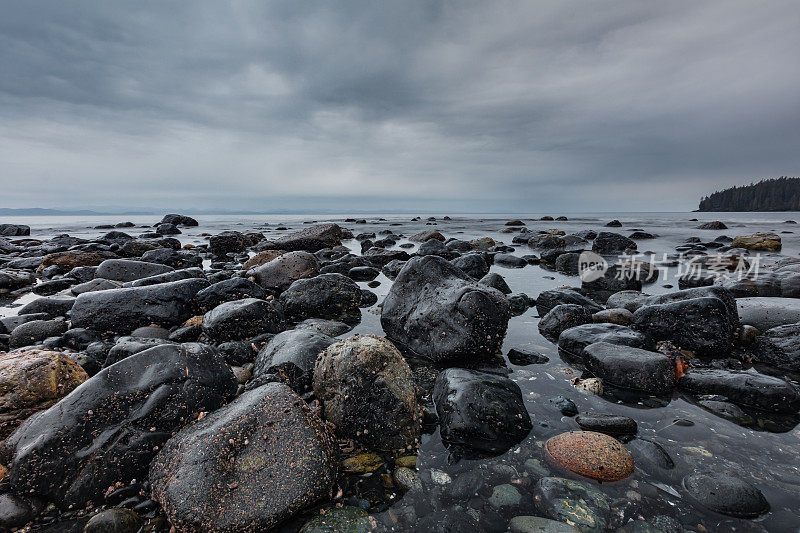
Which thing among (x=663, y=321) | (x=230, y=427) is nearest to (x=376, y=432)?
(x=230, y=427)

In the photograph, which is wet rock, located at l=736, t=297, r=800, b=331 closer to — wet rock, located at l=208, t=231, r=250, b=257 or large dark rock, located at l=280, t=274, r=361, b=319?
large dark rock, located at l=280, t=274, r=361, b=319

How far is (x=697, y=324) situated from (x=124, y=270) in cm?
1146

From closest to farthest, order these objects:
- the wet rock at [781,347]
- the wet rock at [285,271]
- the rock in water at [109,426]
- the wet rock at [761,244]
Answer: the rock in water at [109,426] → the wet rock at [781,347] → the wet rock at [285,271] → the wet rock at [761,244]

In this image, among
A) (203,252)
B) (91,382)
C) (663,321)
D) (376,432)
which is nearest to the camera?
(91,382)

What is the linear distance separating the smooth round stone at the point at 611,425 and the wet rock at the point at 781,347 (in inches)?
109

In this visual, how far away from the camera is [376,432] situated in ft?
9.07

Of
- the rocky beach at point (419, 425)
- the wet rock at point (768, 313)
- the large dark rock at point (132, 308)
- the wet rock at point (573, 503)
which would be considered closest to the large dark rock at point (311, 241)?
the large dark rock at point (132, 308)

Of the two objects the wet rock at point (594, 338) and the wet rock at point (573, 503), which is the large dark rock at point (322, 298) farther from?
the wet rock at point (573, 503)

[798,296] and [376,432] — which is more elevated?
[798,296]

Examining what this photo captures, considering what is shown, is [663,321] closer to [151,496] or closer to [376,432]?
[376,432]

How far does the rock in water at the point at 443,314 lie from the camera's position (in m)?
4.22

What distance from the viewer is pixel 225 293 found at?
19.3 feet

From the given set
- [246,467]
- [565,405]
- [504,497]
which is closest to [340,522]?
[246,467]

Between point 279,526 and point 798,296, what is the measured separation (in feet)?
31.1
